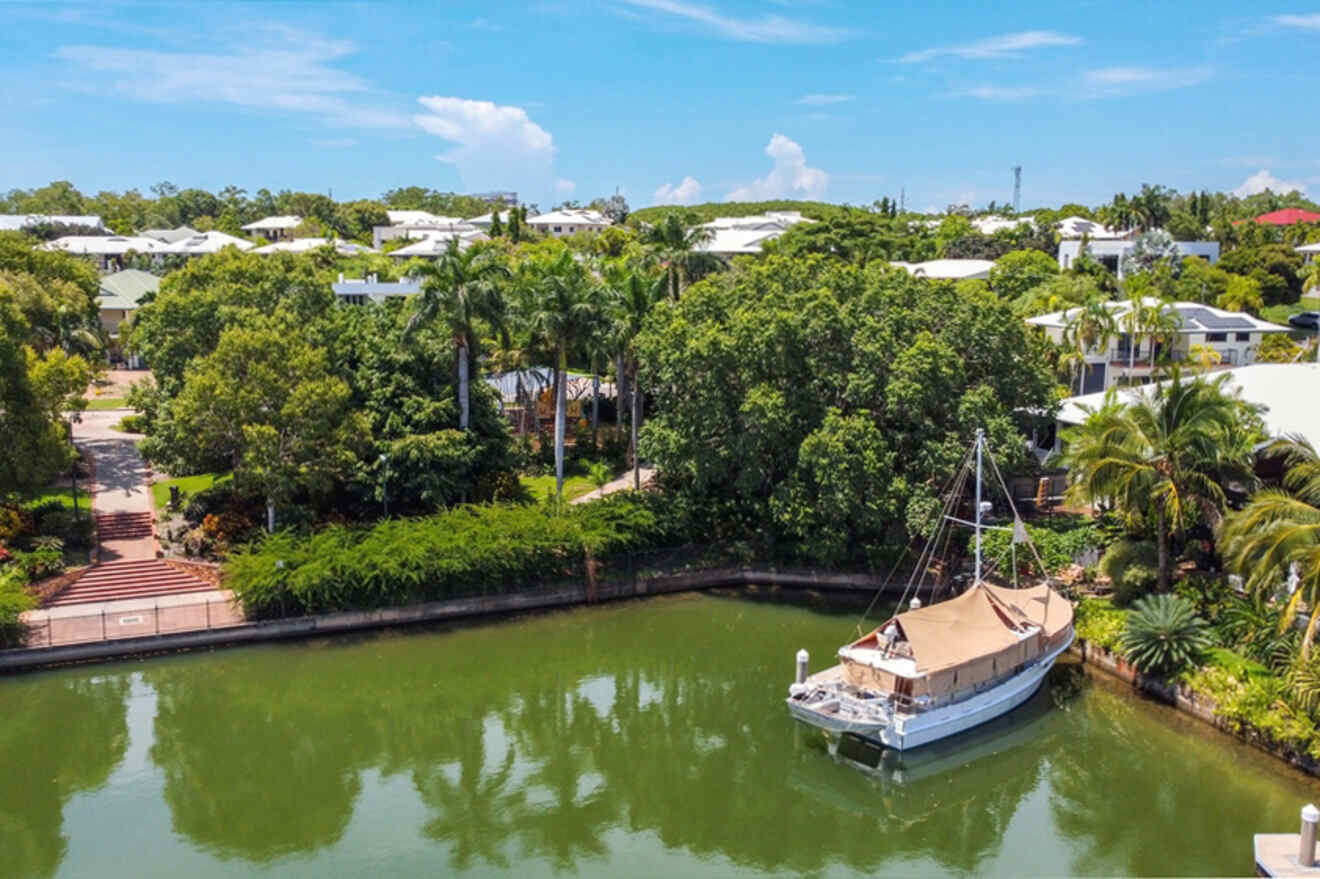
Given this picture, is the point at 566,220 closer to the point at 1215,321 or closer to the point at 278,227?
the point at 278,227

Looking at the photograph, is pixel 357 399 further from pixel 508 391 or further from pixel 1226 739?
pixel 1226 739

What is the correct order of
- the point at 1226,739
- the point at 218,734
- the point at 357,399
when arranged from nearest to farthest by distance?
the point at 1226,739 < the point at 218,734 < the point at 357,399

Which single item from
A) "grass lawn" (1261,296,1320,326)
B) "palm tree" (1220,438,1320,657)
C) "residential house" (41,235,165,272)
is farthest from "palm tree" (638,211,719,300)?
"residential house" (41,235,165,272)

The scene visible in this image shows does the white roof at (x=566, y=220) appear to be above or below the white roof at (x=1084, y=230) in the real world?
above

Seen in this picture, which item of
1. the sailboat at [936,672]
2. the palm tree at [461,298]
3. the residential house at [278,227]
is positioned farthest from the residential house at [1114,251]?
the residential house at [278,227]

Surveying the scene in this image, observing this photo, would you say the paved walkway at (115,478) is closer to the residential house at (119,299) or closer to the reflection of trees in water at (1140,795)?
the residential house at (119,299)

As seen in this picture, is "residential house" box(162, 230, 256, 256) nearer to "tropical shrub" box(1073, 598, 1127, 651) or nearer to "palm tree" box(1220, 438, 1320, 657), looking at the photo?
"tropical shrub" box(1073, 598, 1127, 651)

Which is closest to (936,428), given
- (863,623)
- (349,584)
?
(863,623)
